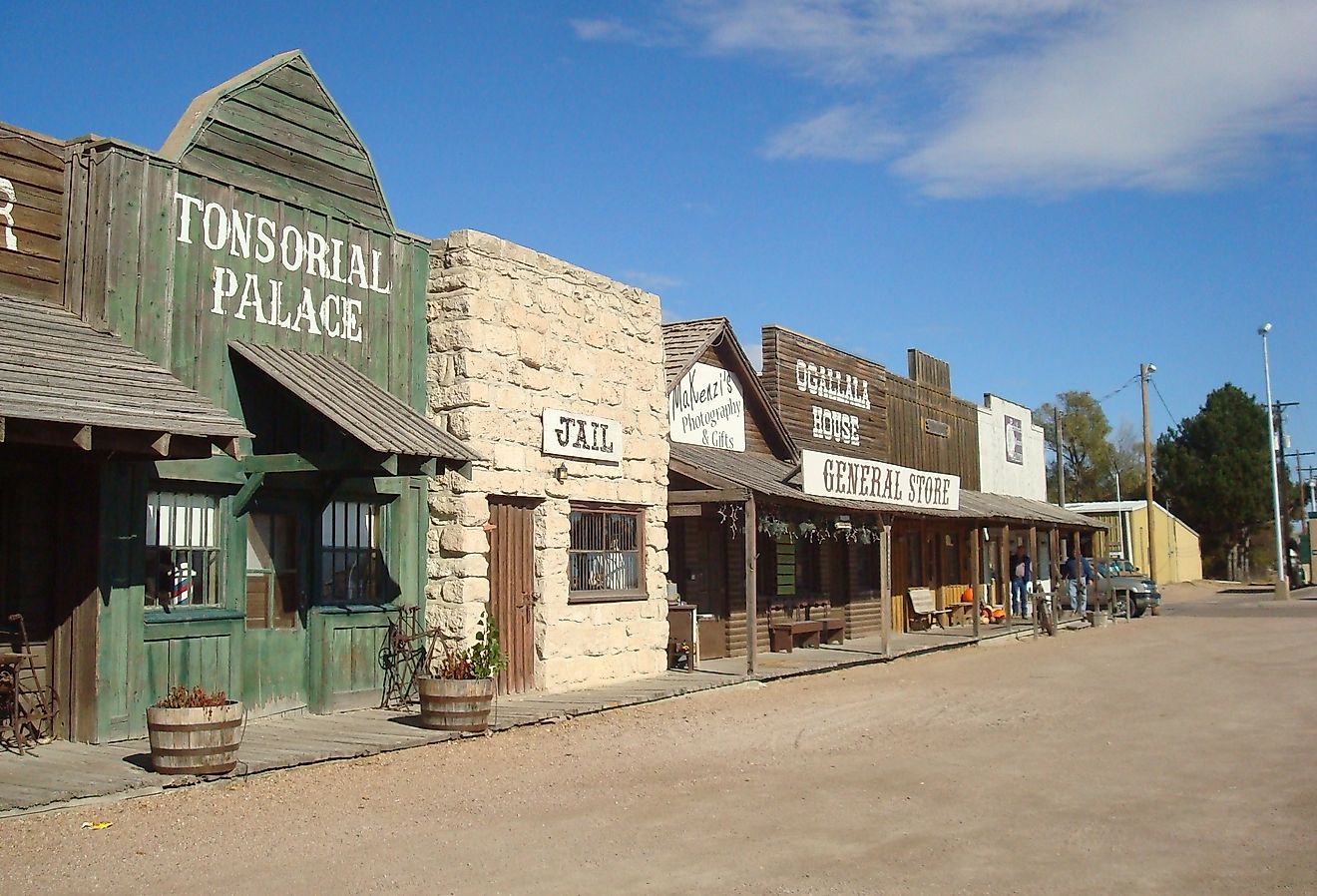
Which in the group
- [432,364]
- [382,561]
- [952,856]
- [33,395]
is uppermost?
[432,364]

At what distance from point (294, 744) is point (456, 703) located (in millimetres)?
1536

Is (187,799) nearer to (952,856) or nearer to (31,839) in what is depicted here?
(31,839)

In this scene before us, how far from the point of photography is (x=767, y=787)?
9.27 m

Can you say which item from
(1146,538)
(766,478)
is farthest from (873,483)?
(1146,538)

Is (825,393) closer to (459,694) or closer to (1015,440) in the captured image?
(1015,440)

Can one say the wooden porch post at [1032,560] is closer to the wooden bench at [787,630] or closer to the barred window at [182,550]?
the wooden bench at [787,630]

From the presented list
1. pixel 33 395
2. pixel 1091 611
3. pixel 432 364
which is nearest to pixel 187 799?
pixel 33 395

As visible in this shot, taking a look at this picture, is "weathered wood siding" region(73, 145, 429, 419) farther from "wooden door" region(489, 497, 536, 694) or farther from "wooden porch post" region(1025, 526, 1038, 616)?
"wooden porch post" region(1025, 526, 1038, 616)

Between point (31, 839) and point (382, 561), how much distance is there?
6050mm

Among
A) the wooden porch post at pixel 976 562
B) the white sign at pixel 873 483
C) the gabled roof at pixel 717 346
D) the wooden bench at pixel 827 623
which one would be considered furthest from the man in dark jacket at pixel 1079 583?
the gabled roof at pixel 717 346

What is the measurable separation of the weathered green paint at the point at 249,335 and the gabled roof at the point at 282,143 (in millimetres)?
18

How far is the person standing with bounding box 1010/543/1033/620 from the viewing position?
3400 cm

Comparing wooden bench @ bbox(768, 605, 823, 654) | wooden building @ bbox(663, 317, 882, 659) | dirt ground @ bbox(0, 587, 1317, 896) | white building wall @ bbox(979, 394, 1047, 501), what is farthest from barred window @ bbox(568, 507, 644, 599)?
white building wall @ bbox(979, 394, 1047, 501)

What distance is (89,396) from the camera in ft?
30.6
